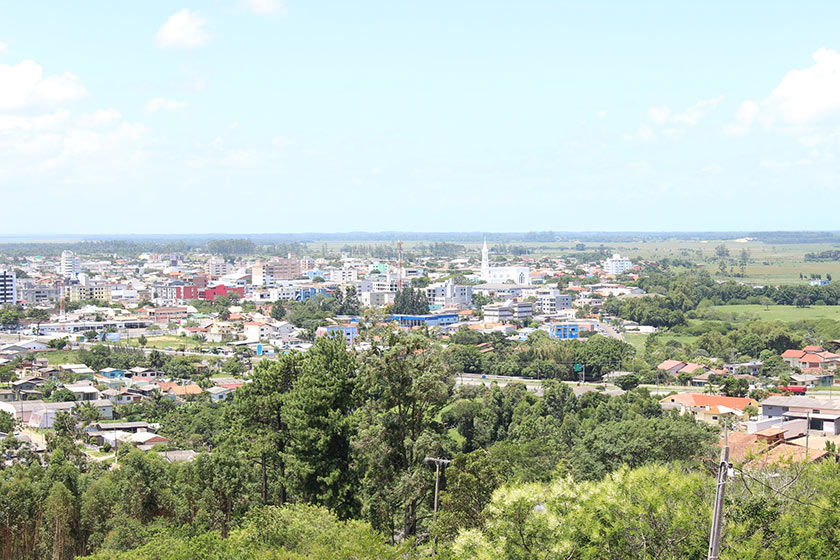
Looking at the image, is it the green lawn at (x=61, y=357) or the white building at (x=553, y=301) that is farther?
the white building at (x=553, y=301)

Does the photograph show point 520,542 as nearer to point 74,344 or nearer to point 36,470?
point 36,470

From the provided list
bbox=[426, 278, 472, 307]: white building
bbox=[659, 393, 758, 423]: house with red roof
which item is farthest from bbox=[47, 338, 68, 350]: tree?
bbox=[659, 393, 758, 423]: house with red roof

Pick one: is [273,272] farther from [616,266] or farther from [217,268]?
[616,266]

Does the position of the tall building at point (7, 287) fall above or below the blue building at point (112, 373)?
above

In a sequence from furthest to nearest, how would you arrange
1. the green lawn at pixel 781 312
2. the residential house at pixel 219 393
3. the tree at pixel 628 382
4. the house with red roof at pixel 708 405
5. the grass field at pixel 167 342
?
the green lawn at pixel 781 312 < the grass field at pixel 167 342 < the tree at pixel 628 382 < the residential house at pixel 219 393 < the house with red roof at pixel 708 405

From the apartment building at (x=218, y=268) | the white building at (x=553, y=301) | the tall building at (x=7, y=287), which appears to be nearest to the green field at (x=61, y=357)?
the tall building at (x=7, y=287)

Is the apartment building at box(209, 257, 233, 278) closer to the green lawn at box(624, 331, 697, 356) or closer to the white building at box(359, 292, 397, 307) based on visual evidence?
the white building at box(359, 292, 397, 307)

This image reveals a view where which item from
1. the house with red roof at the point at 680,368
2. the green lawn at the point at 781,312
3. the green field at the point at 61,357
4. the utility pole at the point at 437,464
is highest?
the utility pole at the point at 437,464

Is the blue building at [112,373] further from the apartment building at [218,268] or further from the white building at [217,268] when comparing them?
the white building at [217,268]

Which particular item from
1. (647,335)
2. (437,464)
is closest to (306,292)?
(647,335)

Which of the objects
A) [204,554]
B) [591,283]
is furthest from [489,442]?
[591,283]
